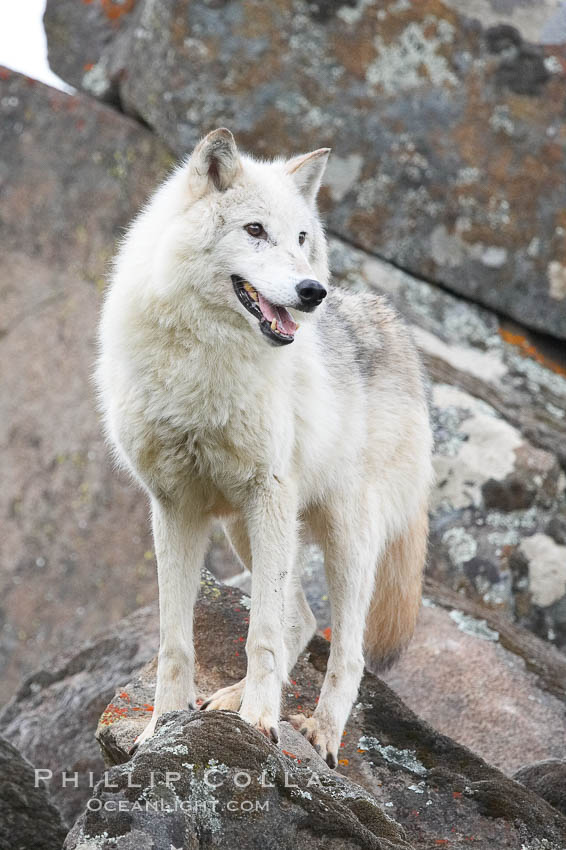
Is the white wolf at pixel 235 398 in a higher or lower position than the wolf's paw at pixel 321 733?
higher

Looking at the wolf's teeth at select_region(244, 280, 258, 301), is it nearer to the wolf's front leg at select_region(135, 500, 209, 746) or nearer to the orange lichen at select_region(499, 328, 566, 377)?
the wolf's front leg at select_region(135, 500, 209, 746)

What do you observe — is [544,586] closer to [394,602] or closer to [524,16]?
[394,602]

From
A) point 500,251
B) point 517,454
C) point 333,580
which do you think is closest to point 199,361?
point 333,580

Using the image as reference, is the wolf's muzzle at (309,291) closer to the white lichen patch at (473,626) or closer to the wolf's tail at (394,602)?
the wolf's tail at (394,602)

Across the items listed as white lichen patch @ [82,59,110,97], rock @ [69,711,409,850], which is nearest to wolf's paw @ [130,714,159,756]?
rock @ [69,711,409,850]

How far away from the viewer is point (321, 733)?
4355 mm

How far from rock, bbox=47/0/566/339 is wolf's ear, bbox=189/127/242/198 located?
488cm

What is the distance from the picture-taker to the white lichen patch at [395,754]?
14.2 feet

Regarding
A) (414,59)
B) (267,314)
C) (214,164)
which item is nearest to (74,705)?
(267,314)

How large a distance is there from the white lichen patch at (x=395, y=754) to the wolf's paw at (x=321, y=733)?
0.78 feet

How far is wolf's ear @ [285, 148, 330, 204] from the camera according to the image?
4410 millimetres

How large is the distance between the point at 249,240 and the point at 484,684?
322 centimetres

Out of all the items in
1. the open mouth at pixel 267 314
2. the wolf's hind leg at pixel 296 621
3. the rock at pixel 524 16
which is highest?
the rock at pixel 524 16

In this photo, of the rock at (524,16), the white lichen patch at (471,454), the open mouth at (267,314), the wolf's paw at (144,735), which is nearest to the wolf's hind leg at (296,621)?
the wolf's paw at (144,735)
